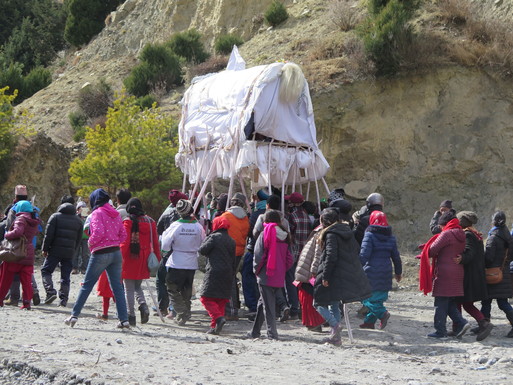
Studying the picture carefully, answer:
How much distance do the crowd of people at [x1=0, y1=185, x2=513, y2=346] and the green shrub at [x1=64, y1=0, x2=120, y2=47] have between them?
3665 centimetres

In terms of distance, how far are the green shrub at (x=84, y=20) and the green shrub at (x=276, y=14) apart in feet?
55.2

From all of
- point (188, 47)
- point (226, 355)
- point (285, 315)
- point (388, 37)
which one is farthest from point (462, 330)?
point (188, 47)

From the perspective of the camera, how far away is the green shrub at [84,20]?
47.2 metres

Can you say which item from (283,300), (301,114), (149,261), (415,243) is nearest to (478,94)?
(415,243)

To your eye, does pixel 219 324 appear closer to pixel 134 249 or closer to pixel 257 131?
pixel 134 249

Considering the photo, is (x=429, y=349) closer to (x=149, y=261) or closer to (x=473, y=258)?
(x=473, y=258)

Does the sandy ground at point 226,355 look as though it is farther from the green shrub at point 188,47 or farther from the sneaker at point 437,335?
the green shrub at point 188,47

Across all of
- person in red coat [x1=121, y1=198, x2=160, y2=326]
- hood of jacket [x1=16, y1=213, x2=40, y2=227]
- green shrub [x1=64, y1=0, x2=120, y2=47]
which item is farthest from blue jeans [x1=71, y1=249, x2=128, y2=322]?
green shrub [x1=64, y1=0, x2=120, y2=47]

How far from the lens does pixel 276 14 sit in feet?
110

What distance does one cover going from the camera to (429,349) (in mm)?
9617

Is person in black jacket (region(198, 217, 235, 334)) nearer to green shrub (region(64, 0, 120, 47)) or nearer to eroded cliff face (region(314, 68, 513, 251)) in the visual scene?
eroded cliff face (region(314, 68, 513, 251))

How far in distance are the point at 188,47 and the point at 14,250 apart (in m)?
28.5

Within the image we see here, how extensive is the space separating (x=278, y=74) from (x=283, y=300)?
12.8 feet

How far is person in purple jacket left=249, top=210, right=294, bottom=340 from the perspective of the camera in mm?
9773
